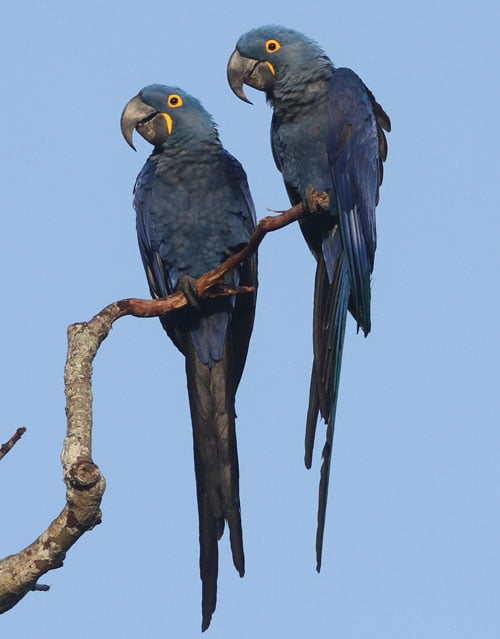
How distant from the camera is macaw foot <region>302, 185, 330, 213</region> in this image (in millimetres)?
4902

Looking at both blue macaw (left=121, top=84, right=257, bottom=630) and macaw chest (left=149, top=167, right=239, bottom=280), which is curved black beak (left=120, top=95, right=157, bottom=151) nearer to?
blue macaw (left=121, top=84, right=257, bottom=630)

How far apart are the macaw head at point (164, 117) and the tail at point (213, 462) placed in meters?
1.12

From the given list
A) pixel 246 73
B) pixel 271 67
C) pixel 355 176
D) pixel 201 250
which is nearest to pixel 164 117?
pixel 246 73

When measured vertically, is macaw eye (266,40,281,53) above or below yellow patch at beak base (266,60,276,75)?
above

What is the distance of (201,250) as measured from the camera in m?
5.23

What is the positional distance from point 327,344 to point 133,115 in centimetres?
167

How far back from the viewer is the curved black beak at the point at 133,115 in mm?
5559

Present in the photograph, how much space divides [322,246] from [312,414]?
2.89 feet

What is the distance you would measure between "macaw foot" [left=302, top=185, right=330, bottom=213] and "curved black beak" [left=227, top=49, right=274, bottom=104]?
0.70m

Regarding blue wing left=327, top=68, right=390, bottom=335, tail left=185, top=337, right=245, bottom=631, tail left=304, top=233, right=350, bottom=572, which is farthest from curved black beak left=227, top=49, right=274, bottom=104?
tail left=185, top=337, right=245, bottom=631

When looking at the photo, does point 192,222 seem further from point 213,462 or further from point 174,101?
point 213,462

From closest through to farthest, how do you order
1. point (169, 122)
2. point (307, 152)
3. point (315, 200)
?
point (315, 200)
point (307, 152)
point (169, 122)

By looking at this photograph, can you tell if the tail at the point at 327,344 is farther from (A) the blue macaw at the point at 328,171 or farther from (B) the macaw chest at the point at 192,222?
(B) the macaw chest at the point at 192,222

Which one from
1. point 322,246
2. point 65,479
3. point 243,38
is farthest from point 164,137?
point 65,479
